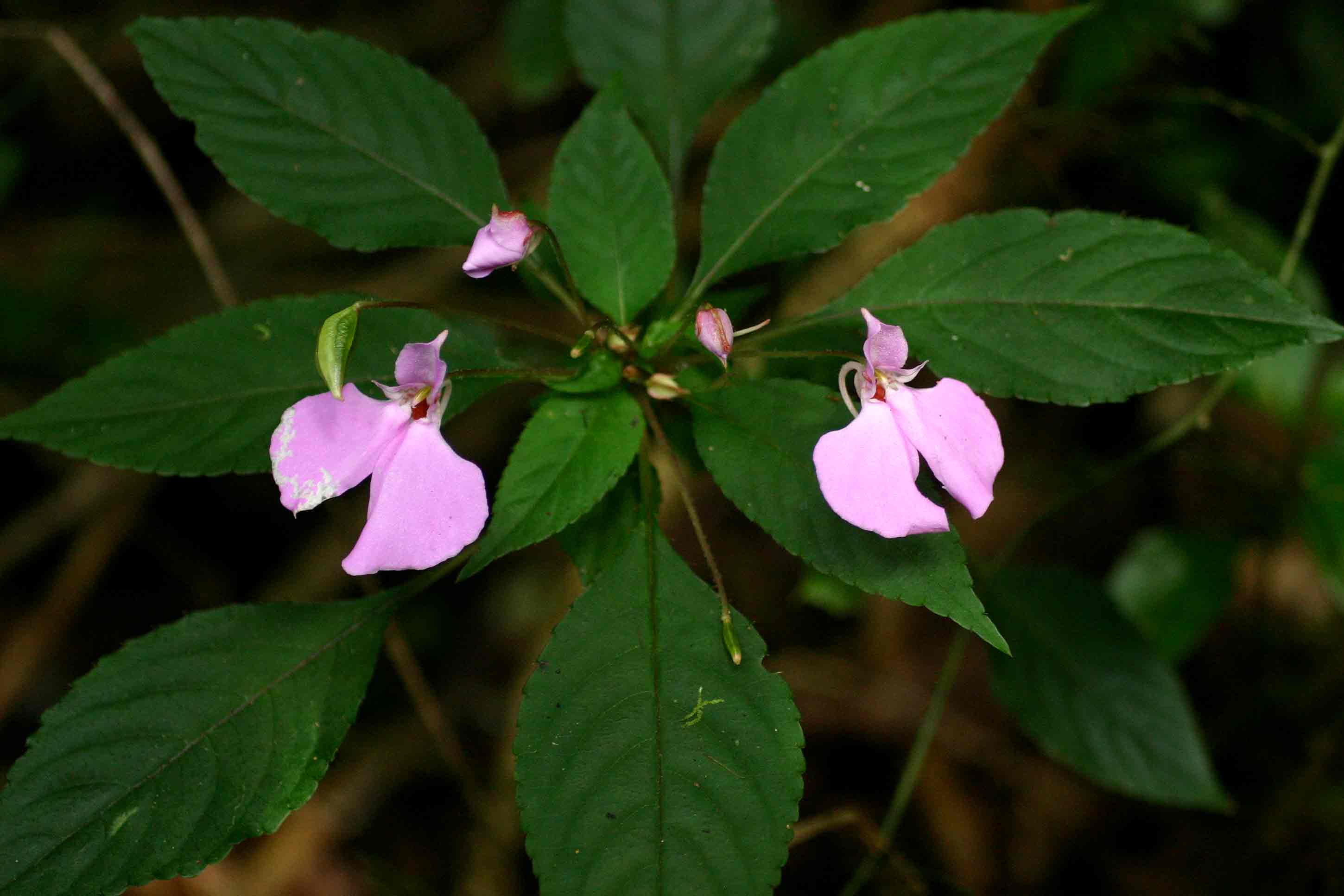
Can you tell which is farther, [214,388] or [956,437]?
[214,388]

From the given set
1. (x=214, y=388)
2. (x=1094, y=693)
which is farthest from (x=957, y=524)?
(x=214, y=388)

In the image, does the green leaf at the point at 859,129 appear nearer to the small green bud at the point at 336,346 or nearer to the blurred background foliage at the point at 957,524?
the blurred background foliage at the point at 957,524

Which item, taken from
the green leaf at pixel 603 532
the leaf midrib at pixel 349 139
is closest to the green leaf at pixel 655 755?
the green leaf at pixel 603 532

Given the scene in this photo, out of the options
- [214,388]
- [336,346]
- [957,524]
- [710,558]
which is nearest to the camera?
[336,346]

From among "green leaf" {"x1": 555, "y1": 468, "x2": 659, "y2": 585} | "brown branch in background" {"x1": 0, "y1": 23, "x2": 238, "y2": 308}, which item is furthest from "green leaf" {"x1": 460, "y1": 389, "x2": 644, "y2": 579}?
"brown branch in background" {"x1": 0, "y1": 23, "x2": 238, "y2": 308}

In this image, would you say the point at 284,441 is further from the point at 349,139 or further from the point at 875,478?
the point at 875,478

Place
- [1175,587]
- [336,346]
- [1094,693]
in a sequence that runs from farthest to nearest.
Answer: [1175,587] < [1094,693] < [336,346]
